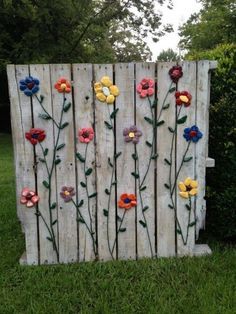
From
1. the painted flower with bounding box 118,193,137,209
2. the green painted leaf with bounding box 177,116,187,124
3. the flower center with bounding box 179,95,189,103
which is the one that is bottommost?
the painted flower with bounding box 118,193,137,209

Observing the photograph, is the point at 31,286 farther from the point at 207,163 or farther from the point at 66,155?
the point at 207,163

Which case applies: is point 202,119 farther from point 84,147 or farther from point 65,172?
point 65,172

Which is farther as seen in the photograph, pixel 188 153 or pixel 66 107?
pixel 188 153

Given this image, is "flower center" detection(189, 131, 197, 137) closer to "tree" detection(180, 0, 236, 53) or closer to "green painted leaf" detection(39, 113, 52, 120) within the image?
"green painted leaf" detection(39, 113, 52, 120)

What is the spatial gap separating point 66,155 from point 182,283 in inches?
52.9

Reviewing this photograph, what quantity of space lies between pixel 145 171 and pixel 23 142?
101cm

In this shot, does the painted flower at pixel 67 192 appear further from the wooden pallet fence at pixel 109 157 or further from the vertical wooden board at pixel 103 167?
the vertical wooden board at pixel 103 167

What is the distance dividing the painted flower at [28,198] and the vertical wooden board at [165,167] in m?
1.02

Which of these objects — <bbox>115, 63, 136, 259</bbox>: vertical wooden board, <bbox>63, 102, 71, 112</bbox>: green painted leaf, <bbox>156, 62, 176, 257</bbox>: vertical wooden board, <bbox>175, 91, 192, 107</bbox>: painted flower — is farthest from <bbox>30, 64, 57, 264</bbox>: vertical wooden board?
<bbox>175, 91, 192, 107</bbox>: painted flower

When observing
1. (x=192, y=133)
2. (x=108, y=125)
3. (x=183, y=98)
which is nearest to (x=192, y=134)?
(x=192, y=133)

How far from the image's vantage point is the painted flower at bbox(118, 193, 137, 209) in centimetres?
344

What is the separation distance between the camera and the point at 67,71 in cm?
329

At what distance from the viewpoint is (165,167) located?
11.3 ft

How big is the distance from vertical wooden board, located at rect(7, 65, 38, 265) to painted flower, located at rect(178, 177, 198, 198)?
1207 mm
